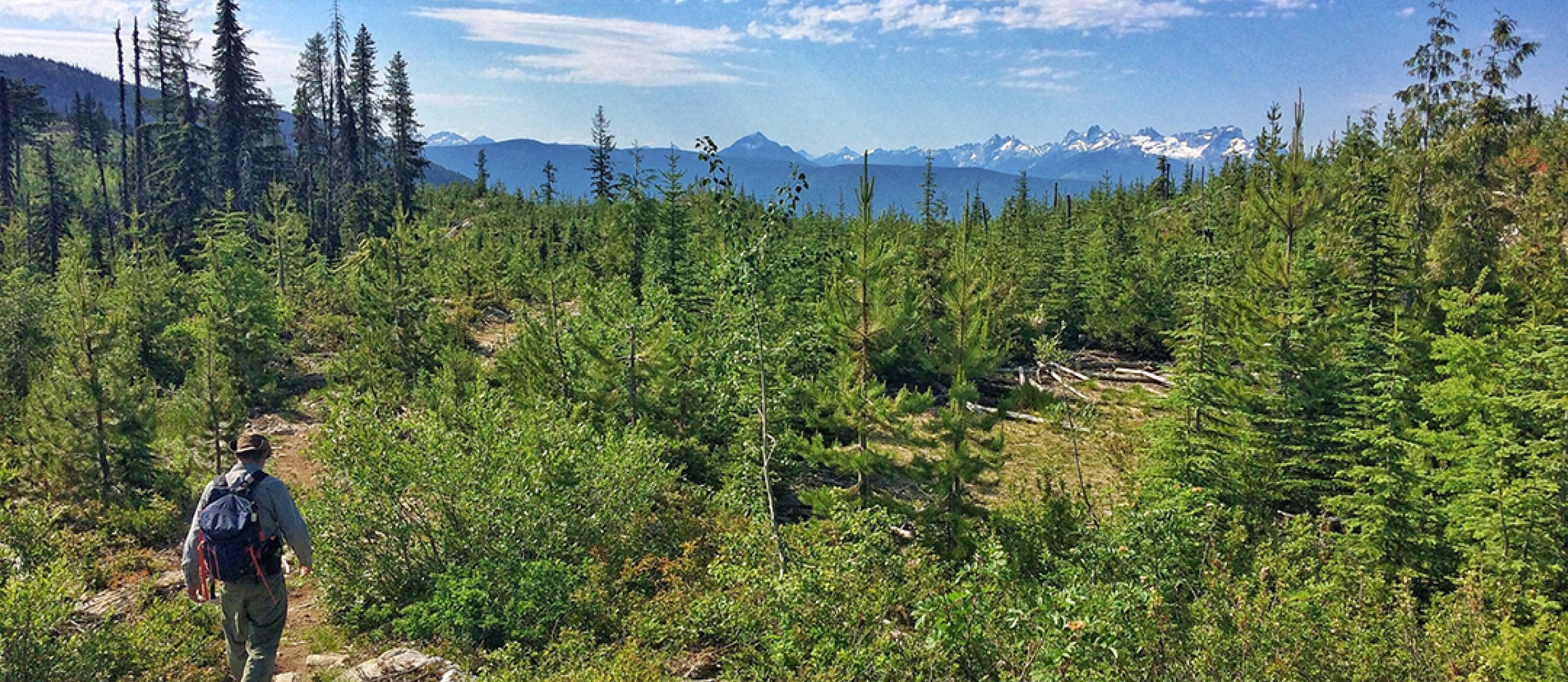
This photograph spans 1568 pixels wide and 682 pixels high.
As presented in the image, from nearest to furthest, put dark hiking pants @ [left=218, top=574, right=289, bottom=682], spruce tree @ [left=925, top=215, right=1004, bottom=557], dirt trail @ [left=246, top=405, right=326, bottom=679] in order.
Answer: dark hiking pants @ [left=218, top=574, right=289, bottom=682] < dirt trail @ [left=246, top=405, right=326, bottom=679] < spruce tree @ [left=925, top=215, right=1004, bottom=557]

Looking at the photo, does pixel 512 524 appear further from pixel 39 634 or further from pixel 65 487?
pixel 65 487

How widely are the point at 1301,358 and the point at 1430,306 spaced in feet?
23.6

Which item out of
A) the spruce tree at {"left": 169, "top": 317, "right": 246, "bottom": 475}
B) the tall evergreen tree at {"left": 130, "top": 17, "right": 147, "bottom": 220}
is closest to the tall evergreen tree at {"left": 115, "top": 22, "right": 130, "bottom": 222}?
the tall evergreen tree at {"left": 130, "top": 17, "right": 147, "bottom": 220}

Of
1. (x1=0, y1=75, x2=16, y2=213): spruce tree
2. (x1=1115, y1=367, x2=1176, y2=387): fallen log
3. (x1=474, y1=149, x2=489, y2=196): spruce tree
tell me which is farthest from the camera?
(x1=474, y1=149, x2=489, y2=196): spruce tree

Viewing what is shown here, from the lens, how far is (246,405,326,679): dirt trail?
27.9 feet

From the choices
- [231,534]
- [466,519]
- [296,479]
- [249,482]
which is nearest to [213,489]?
[249,482]

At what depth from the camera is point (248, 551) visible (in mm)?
6430

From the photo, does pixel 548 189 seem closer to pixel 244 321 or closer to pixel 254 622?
pixel 244 321

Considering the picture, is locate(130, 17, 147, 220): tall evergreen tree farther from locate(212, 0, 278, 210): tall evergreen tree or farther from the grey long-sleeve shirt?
the grey long-sleeve shirt

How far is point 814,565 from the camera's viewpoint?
773 centimetres

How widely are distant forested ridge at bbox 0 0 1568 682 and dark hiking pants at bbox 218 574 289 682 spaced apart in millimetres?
1142

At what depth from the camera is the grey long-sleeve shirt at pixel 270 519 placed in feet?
21.5

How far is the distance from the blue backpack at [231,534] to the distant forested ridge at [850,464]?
5.02ft

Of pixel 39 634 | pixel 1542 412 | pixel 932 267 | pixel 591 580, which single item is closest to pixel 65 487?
pixel 39 634
